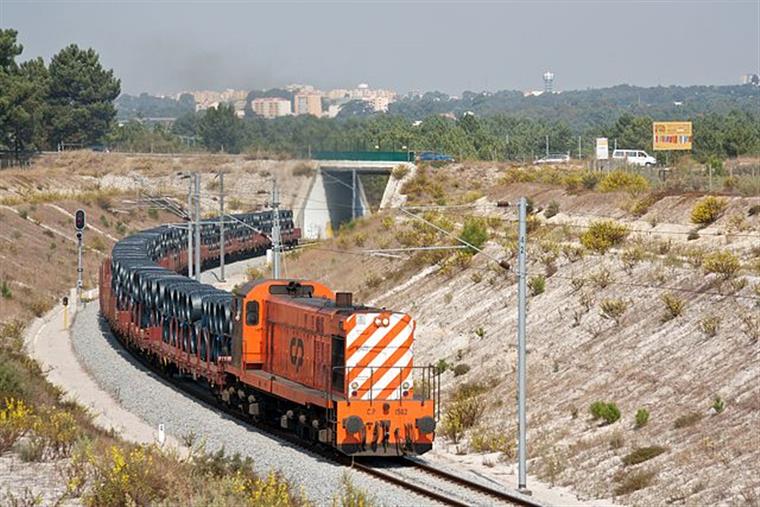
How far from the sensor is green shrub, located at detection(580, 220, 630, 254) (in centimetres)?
4534

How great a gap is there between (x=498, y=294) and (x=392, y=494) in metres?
23.0

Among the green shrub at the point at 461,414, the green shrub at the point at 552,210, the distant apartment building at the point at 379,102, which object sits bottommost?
the green shrub at the point at 461,414

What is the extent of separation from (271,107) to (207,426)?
106ft

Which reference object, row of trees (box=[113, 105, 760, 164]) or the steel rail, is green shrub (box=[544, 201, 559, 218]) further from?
the steel rail

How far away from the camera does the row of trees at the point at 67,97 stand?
12344 centimetres

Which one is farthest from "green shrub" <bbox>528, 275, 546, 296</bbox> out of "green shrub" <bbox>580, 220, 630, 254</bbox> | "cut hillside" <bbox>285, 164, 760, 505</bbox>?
"green shrub" <bbox>580, 220, 630, 254</bbox>

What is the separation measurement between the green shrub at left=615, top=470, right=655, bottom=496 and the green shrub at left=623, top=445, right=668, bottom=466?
101 cm

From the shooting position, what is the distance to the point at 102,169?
124 m

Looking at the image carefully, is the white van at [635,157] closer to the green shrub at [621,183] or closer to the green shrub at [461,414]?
the green shrub at [621,183]

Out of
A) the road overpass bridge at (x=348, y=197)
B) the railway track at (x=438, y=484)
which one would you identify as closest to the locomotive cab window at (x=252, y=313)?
the railway track at (x=438, y=484)

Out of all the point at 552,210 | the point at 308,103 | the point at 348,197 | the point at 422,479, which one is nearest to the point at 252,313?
the point at 422,479

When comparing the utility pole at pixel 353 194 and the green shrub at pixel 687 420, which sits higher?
the utility pole at pixel 353 194

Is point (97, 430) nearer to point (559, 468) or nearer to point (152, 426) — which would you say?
point (152, 426)

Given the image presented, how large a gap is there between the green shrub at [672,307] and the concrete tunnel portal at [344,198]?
46883 mm
